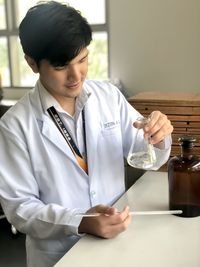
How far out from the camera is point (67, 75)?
1080mm

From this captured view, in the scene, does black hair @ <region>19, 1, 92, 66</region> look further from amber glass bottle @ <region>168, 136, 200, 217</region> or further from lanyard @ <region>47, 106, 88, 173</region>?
amber glass bottle @ <region>168, 136, 200, 217</region>

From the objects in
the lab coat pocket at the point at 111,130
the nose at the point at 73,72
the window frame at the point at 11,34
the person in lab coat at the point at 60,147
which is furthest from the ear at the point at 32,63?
the window frame at the point at 11,34

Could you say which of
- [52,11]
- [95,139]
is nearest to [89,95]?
[95,139]

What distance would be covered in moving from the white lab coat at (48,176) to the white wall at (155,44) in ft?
6.17

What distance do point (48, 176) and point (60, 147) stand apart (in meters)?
0.09

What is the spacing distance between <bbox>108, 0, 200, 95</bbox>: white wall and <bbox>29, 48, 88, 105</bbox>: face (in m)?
2.02

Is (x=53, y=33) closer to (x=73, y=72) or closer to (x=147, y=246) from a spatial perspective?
(x=73, y=72)

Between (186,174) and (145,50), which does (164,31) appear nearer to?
(145,50)

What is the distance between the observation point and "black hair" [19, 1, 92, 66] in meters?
1.03

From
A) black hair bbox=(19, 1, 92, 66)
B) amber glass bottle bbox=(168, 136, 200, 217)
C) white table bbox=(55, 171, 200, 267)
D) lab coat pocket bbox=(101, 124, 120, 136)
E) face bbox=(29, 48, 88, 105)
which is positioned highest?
black hair bbox=(19, 1, 92, 66)

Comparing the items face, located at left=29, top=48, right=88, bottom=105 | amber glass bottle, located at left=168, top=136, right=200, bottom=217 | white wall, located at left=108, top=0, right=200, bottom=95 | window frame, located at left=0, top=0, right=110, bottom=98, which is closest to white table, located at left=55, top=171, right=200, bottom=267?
amber glass bottle, located at left=168, top=136, right=200, bottom=217

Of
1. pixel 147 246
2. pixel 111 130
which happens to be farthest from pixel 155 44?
pixel 147 246

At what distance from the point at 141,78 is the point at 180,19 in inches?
21.9

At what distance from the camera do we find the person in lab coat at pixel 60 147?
1025mm
